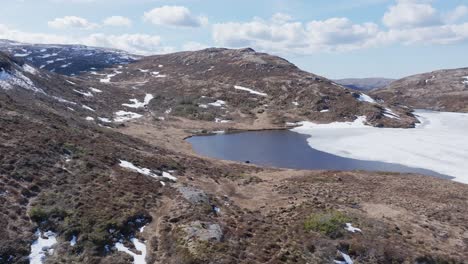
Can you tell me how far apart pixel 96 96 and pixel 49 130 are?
2628 inches

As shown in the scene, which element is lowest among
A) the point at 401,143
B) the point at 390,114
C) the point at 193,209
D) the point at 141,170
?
the point at 401,143

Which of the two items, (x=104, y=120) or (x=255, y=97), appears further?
(x=255, y=97)

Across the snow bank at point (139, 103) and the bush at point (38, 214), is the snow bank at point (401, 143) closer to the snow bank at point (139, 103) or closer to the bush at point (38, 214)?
the snow bank at point (139, 103)

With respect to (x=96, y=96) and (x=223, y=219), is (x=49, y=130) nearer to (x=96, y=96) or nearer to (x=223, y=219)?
(x=223, y=219)

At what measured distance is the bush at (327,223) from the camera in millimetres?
28656

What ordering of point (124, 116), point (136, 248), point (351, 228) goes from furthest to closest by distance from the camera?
point (124, 116) < point (351, 228) < point (136, 248)

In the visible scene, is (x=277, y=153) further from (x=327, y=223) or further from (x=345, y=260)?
(x=345, y=260)

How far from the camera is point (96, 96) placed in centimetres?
10412

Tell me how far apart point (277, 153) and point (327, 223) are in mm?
40745

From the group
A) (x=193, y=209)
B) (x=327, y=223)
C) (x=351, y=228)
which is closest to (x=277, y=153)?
(x=351, y=228)

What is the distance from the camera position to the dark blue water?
6053 centimetres

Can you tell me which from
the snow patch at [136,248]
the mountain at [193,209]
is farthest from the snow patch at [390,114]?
the snow patch at [136,248]

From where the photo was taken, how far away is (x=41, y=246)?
72.0 feet

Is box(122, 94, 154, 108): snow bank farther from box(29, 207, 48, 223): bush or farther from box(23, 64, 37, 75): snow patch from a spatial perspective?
box(29, 207, 48, 223): bush
